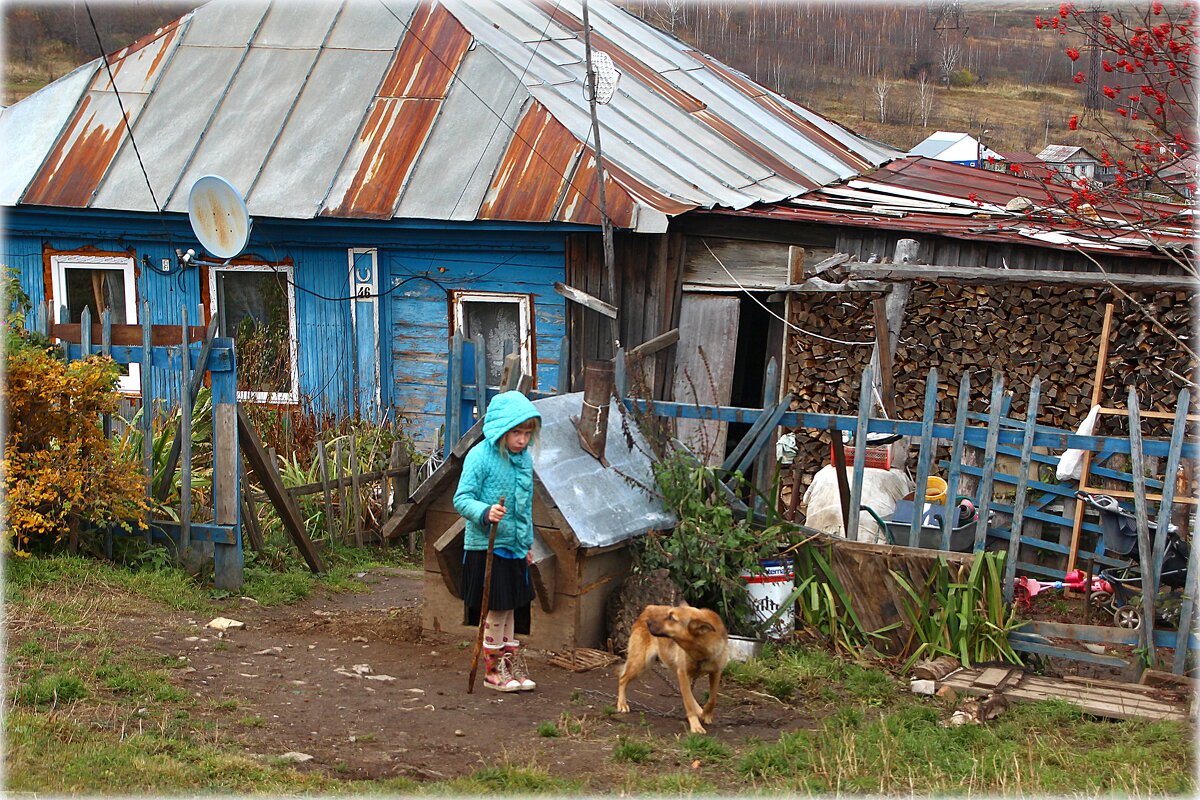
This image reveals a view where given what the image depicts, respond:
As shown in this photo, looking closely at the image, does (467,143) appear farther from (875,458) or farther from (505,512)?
(505,512)

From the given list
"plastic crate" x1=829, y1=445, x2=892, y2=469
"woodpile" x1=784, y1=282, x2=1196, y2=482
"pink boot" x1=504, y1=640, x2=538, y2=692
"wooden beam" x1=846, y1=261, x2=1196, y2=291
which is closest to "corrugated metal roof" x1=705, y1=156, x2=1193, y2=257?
"wooden beam" x1=846, y1=261, x2=1196, y2=291

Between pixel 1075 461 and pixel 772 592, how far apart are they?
3462mm

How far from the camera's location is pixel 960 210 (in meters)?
11.8

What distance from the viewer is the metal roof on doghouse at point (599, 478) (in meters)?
6.36

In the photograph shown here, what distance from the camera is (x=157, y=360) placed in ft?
25.4

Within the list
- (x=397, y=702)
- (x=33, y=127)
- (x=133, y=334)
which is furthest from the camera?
(x=33, y=127)

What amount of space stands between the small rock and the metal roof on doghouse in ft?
7.20

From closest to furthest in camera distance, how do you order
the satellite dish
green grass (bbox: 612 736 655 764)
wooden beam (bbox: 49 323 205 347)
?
green grass (bbox: 612 736 655 764) < wooden beam (bbox: 49 323 205 347) < the satellite dish

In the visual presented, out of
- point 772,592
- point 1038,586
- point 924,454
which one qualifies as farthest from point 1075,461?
point 772,592

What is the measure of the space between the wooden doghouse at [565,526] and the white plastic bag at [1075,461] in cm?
369

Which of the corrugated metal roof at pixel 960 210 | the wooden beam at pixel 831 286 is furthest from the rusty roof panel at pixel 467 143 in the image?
the wooden beam at pixel 831 286

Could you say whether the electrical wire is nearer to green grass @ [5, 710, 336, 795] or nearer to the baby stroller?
the baby stroller

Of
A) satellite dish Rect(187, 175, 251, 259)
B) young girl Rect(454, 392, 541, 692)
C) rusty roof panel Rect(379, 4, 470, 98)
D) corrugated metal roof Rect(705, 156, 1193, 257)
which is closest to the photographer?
young girl Rect(454, 392, 541, 692)

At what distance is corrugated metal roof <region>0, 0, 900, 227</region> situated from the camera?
35.9 ft
